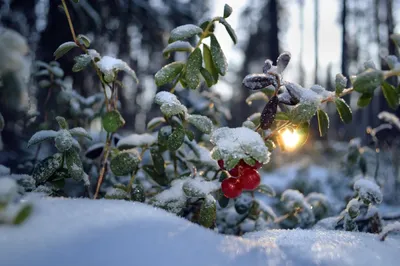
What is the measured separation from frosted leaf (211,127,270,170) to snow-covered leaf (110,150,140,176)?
44 centimetres

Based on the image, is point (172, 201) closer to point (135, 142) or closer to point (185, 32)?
point (135, 142)

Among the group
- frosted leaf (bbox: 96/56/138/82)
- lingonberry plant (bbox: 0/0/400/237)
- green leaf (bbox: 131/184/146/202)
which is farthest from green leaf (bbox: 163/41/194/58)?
green leaf (bbox: 131/184/146/202)

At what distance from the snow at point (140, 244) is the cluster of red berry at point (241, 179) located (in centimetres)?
27

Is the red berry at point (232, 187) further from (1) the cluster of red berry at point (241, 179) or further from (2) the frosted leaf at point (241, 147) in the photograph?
(2) the frosted leaf at point (241, 147)

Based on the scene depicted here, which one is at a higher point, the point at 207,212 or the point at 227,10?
the point at 227,10

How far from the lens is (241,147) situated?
963 mm

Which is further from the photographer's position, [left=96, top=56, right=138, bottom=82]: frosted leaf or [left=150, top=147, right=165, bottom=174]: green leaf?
[left=150, top=147, right=165, bottom=174]: green leaf

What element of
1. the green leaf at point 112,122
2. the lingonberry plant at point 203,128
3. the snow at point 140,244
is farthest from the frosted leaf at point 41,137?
the snow at point 140,244

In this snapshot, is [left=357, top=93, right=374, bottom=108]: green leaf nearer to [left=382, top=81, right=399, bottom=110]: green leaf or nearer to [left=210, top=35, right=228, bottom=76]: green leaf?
[left=382, top=81, right=399, bottom=110]: green leaf

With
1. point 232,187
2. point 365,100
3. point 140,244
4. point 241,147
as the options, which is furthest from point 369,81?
point 140,244

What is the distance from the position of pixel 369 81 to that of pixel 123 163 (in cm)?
82

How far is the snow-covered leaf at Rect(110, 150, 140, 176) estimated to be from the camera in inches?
51.9

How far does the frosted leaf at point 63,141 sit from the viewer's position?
1.17 metres

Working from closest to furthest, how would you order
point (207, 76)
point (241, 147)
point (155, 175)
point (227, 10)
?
point (241, 147) < point (227, 10) < point (207, 76) < point (155, 175)
